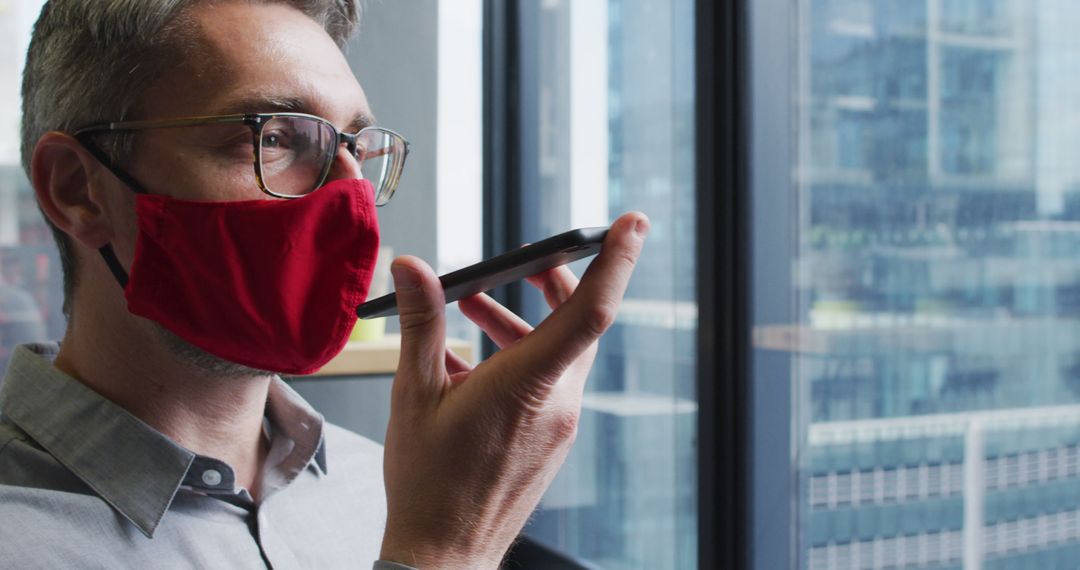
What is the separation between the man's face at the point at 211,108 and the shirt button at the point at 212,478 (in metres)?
0.11

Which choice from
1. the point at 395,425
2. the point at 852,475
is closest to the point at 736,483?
the point at 852,475

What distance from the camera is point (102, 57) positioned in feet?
3.41

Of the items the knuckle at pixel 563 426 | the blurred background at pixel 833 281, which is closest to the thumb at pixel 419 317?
the knuckle at pixel 563 426

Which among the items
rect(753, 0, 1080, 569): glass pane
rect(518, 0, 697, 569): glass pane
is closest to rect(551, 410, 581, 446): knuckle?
rect(753, 0, 1080, 569): glass pane

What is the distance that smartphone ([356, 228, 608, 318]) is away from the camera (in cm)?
76

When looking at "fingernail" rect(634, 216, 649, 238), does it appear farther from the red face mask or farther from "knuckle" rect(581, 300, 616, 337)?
the red face mask

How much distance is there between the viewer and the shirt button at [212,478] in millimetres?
991

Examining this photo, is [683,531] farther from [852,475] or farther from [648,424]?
[852,475]

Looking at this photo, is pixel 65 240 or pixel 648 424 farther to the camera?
pixel 648 424

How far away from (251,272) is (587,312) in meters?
0.44

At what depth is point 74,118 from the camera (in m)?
1.05

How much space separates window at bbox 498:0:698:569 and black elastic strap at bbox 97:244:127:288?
1.13m

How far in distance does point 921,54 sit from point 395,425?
3.69 ft

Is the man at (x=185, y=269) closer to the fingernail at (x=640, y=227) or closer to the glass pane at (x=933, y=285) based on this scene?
the fingernail at (x=640, y=227)
